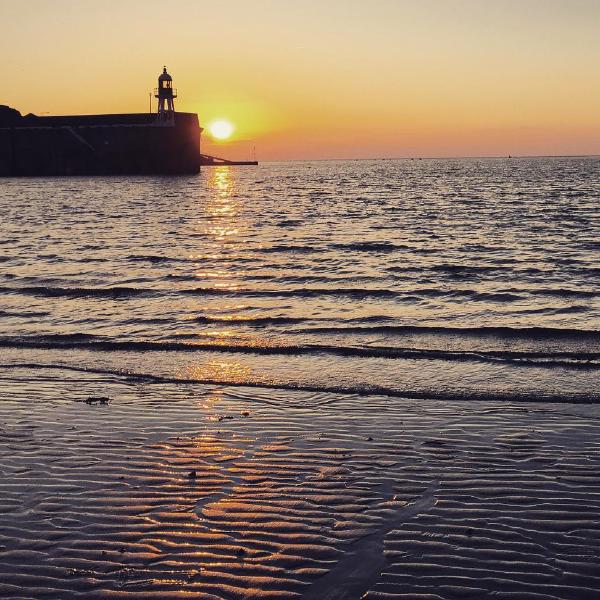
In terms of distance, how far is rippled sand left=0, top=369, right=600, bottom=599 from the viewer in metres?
4.44

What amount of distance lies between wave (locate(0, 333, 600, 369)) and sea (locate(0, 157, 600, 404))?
0.04 m

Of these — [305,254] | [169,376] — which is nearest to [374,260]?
[305,254]

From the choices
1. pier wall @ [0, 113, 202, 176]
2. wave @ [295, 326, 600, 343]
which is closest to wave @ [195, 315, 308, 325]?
wave @ [295, 326, 600, 343]

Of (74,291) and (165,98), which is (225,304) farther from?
(165,98)

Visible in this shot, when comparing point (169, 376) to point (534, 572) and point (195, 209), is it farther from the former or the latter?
point (195, 209)

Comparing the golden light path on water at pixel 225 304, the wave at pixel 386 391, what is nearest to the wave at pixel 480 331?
the golden light path on water at pixel 225 304

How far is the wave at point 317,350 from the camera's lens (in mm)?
11078

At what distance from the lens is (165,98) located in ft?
326

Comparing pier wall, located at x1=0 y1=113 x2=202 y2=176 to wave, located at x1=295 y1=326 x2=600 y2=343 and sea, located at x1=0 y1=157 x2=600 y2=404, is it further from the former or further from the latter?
wave, located at x1=295 y1=326 x2=600 y2=343

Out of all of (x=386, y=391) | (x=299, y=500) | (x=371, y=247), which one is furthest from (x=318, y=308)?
(x=371, y=247)

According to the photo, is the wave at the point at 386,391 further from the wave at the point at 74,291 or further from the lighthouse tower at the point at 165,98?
the lighthouse tower at the point at 165,98

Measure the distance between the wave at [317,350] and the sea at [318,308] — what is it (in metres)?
0.04

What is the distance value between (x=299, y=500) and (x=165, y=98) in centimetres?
9963

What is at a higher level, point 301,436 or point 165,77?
point 165,77
